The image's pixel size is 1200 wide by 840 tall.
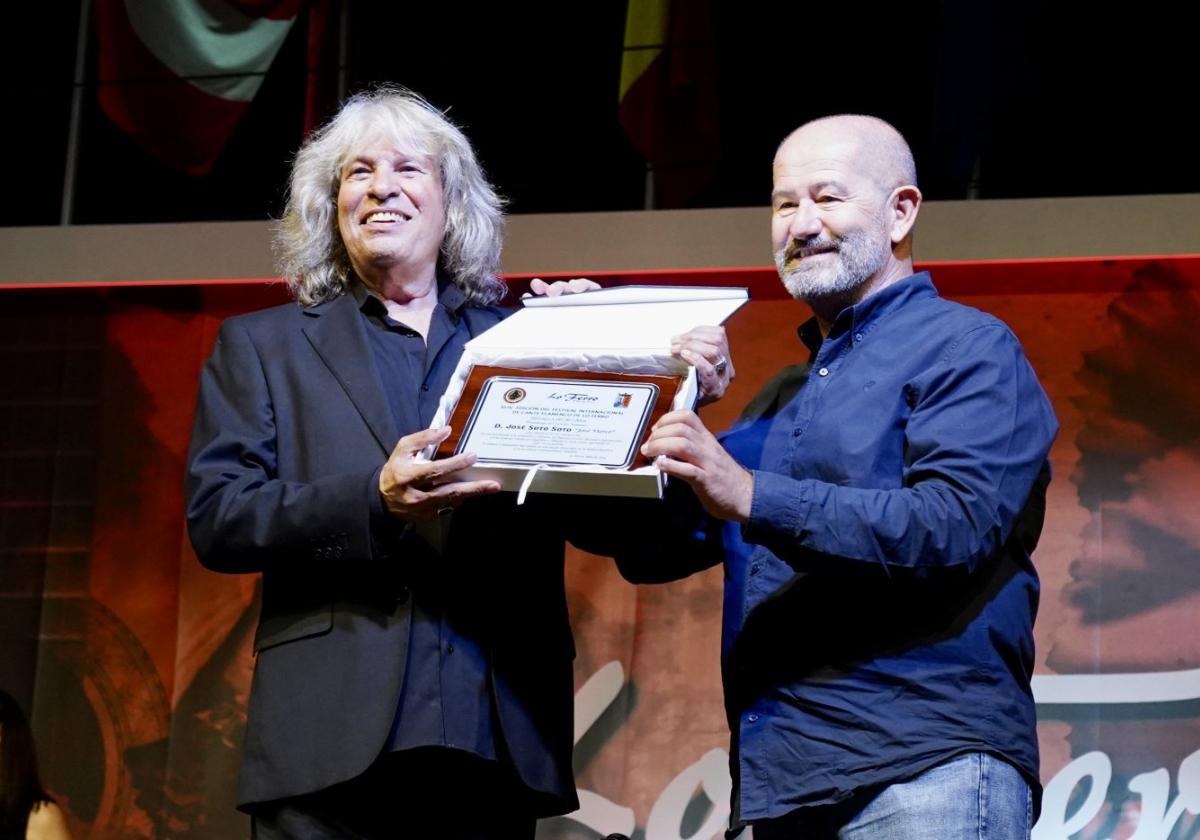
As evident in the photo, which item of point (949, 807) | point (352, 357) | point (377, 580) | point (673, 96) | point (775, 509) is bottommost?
point (949, 807)

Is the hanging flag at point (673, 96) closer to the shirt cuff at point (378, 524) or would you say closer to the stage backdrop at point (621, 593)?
the stage backdrop at point (621, 593)

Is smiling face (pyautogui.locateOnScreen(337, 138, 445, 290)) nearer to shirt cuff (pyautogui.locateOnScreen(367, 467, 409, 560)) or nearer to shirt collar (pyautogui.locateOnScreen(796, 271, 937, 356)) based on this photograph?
shirt cuff (pyautogui.locateOnScreen(367, 467, 409, 560))

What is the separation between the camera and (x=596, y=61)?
15.9 ft

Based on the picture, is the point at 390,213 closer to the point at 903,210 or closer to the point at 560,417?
the point at 560,417

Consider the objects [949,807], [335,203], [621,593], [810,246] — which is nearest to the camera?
[949,807]

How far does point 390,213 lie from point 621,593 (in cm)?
159

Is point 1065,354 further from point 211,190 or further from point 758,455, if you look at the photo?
point 211,190

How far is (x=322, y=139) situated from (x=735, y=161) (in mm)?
2476

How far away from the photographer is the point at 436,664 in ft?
6.43

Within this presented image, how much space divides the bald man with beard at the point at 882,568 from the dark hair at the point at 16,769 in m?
2.38

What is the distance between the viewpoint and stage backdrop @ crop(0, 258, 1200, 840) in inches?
132

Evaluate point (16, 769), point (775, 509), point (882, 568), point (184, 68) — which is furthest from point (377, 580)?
point (184, 68)

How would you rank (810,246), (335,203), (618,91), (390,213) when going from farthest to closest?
(618,91) < (335,203) < (390,213) < (810,246)

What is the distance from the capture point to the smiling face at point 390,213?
2.26m
